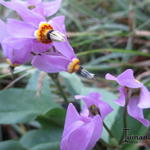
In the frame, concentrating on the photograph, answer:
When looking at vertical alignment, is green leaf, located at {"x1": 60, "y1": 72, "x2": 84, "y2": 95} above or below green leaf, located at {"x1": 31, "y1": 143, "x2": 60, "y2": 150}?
above

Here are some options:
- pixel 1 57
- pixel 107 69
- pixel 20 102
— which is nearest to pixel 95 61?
pixel 107 69

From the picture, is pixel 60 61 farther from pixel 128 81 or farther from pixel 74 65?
pixel 128 81

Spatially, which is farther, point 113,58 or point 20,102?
point 113,58

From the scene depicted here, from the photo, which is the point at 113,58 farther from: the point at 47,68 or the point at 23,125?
the point at 47,68

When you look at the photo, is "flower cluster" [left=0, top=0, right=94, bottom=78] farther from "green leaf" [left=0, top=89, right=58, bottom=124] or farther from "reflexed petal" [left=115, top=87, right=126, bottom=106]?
"green leaf" [left=0, top=89, right=58, bottom=124]

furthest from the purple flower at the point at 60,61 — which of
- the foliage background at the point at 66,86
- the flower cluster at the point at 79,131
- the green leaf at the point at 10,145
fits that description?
the green leaf at the point at 10,145

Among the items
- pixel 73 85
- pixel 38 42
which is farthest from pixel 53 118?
pixel 38 42

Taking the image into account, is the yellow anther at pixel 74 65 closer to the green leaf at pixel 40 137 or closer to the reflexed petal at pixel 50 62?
the reflexed petal at pixel 50 62

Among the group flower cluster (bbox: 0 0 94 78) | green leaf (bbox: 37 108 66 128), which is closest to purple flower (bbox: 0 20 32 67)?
flower cluster (bbox: 0 0 94 78)
